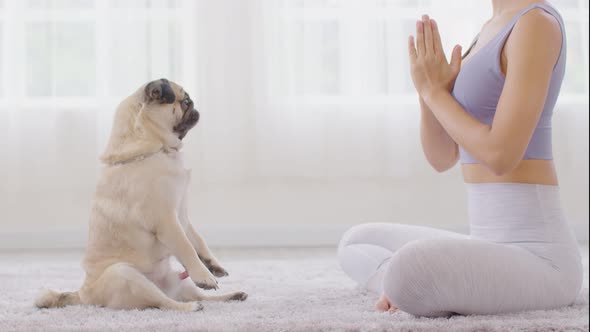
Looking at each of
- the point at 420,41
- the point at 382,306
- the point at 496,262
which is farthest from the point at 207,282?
the point at 420,41

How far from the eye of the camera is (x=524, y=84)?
111 centimetres

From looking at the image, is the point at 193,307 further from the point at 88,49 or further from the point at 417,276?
the point at 88,49

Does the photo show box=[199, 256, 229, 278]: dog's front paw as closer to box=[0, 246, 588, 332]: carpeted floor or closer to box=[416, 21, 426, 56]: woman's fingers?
box=[0, 246, 588, 332]: carpeted floor

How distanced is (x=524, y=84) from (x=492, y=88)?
0.43 ft

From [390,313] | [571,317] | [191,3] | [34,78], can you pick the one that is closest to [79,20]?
[34,78]

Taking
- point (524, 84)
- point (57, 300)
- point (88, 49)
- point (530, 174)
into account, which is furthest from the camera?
point (88, 49)

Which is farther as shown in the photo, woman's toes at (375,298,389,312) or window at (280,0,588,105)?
window at (280,0,588,105)

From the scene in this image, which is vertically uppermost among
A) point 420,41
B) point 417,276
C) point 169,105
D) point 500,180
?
point 420,41

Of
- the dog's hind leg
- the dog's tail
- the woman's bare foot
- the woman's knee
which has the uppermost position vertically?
the woman's knee

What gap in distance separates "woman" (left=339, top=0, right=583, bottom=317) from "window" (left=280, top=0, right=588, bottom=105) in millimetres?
1653

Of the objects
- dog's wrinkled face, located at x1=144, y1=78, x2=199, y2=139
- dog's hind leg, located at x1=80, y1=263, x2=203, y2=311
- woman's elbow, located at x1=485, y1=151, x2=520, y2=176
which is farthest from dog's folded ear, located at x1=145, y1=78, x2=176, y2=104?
woman's elbow, located at x1=485, y1=151, x2=520, y2=176

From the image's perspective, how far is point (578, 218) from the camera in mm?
3170

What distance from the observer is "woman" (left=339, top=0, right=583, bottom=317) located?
1121 millimetres

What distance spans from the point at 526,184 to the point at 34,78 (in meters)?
2.40
